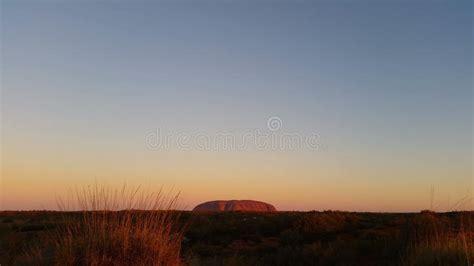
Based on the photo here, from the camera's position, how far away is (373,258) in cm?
1333

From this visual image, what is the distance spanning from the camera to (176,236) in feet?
31.8

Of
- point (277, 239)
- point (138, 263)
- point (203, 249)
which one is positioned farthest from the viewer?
point (277, 239)

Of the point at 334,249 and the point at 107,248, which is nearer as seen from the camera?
the point at 107,248

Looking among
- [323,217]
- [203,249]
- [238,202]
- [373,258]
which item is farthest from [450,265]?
[238,202]

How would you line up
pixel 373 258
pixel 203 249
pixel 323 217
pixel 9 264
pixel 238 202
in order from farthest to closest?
pixel 238 202 → pixel 323 217 → pixel 203 249 → pixel 373 258 → pixel 9 264

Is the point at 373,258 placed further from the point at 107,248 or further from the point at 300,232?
the point at 107,248

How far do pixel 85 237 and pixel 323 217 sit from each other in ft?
42.4

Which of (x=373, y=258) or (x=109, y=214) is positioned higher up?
(x=109, y=214)

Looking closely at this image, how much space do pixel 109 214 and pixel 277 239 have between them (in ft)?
30.3

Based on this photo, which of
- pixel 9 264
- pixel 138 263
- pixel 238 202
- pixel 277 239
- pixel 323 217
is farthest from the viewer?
pixel 238 202

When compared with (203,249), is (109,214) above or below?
above

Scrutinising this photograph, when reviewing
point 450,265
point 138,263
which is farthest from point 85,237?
point 450,265

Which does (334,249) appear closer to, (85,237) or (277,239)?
(277,239)

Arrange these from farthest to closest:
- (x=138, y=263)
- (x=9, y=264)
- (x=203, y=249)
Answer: (x=203, y=249), (x=9, y=264), (x=138, y=263)
